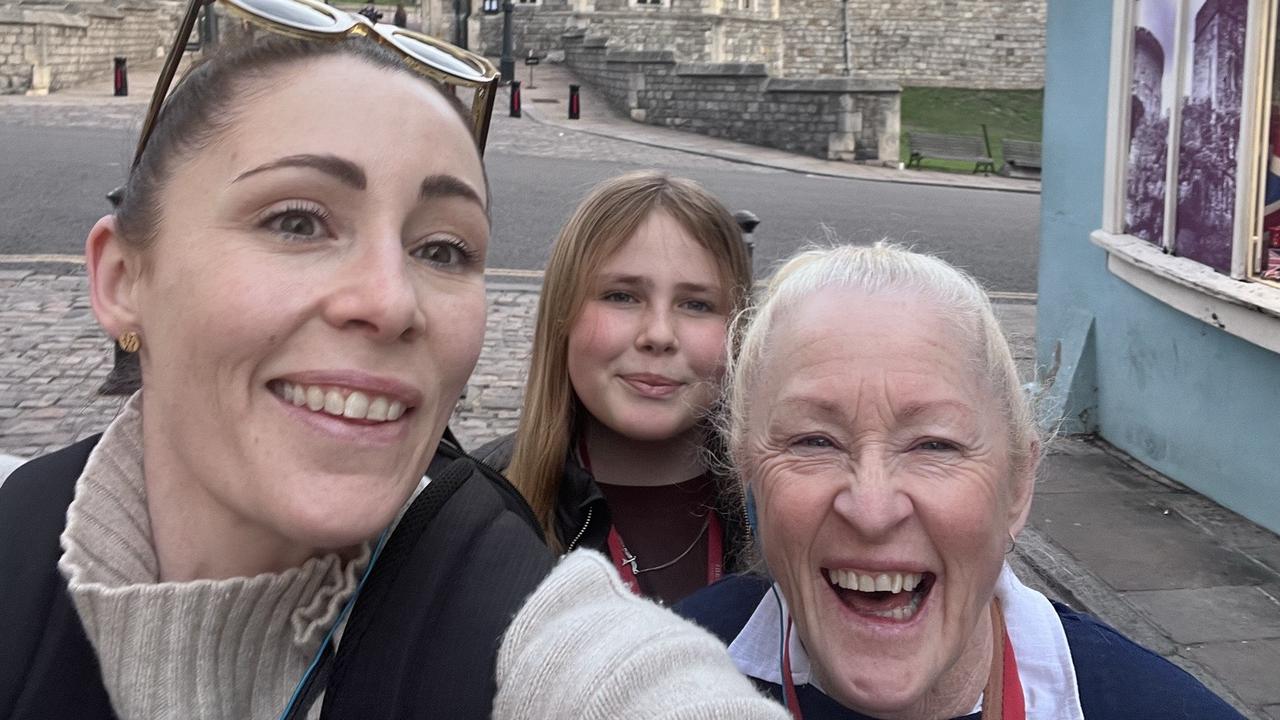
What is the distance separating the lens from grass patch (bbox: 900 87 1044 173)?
35.5 m

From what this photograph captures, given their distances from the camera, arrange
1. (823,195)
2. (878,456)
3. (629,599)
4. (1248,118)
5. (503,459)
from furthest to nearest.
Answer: (823,195) < (1248,118) < (503,459) < (878,456) < (629,599)

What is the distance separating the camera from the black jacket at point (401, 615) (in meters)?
1.33

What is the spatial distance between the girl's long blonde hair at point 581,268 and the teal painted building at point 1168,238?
9.47 ft

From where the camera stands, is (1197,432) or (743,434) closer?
(743,434)

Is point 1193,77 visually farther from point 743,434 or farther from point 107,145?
point 107,145

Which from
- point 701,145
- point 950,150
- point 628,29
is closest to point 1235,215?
point 701,145

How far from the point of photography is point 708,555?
3125mm

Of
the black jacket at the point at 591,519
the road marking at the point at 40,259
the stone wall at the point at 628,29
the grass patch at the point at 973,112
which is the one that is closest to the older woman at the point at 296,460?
the black jacket at the point at 591,519

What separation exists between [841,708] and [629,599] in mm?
835

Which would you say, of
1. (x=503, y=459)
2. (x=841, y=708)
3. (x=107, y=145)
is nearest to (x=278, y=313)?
(x=841, y=708)

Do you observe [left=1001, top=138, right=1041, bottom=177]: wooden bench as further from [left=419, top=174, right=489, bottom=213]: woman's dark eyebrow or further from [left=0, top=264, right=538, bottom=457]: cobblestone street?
[left=419, top=174, right=489, bottom=213]: woman's dark eyebrow

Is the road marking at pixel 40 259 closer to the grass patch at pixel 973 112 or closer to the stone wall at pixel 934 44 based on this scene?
the grass patch at pixel 973 112

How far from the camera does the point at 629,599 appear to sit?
1.35 metres

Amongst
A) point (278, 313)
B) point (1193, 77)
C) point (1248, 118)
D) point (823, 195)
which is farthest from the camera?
point (823, 195)
